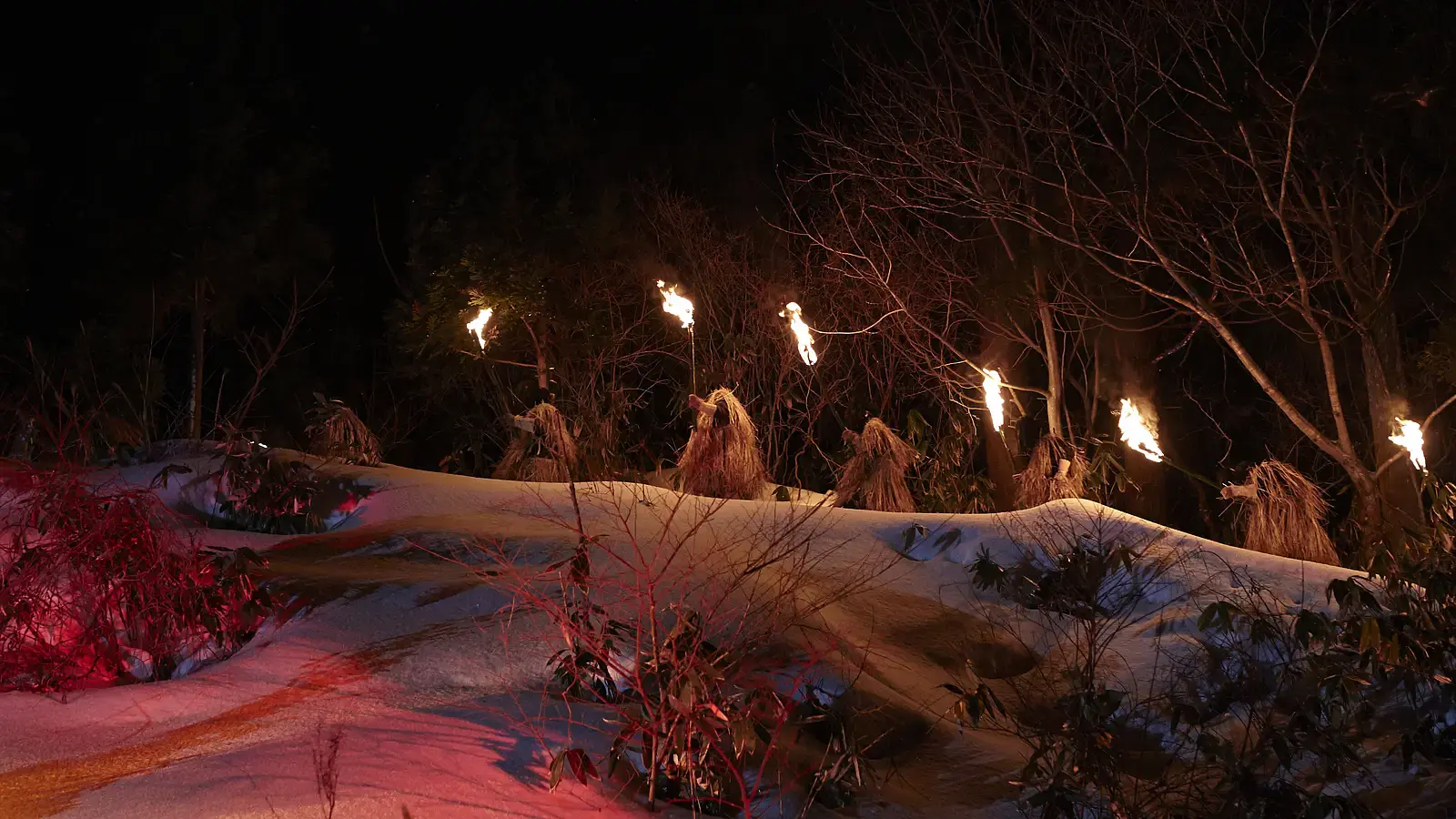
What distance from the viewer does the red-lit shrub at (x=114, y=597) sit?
5773mm

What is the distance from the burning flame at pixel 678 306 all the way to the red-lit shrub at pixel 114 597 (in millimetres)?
7001

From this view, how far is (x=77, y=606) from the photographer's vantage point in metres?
5.95

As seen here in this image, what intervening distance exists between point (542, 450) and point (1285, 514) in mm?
6804

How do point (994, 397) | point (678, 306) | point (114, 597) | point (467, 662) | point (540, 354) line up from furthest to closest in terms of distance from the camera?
1. point (540, 354)
2. point (678, 306)
3. point (994, 397)
4. point (114, 597)
5. point (467, 662)

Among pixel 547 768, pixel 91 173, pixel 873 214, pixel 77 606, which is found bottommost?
pixel 547 768

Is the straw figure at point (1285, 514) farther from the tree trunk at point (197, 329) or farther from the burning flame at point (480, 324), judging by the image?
the tree trunk at point (197, 329)

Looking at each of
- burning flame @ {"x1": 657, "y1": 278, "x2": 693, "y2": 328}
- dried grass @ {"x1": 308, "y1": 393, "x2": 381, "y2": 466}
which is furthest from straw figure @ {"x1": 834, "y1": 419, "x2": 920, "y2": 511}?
dried grass @ {"x1": 308, "y1": 393, "x2": 381, "y2": 466}

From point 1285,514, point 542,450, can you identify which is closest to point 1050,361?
point 1285,514

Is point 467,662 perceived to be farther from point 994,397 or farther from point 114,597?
point 994,397

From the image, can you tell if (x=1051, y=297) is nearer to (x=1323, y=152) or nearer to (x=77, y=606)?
(x=1323, y=152)

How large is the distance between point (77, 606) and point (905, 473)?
7.14 metres

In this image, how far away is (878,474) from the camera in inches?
428

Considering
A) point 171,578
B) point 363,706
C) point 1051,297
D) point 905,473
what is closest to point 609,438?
point 905,473

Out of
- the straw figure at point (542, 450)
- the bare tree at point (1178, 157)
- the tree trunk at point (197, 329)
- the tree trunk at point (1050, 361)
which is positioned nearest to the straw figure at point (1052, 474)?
the tree trunk at point (1050, 361)
